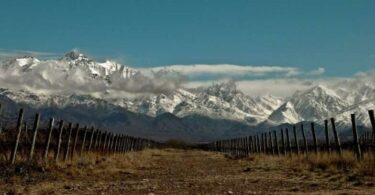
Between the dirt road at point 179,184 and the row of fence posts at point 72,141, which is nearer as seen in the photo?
the dirt road at point 179,184

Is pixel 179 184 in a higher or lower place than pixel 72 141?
lower

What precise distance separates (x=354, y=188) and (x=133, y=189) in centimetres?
678

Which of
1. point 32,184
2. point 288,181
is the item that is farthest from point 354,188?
point 32,184

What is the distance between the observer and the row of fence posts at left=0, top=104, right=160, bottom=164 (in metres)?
28.8

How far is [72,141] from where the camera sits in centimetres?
4841

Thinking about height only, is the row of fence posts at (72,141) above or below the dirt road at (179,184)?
above

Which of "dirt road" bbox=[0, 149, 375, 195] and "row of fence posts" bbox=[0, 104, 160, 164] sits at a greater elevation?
"row of fence posts" bbox=[0, 104, 160, 164]

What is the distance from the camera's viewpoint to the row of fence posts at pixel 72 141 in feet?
94.5

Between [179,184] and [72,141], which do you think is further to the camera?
[72,141]

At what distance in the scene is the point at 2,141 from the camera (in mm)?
30969

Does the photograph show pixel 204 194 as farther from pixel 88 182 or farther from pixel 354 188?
pixel 88 182

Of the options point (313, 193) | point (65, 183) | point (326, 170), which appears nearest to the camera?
point (313, 193)

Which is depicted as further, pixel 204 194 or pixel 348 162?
pixel 348 162

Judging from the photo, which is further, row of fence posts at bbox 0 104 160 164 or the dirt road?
row of fence posts at bbox 0 104 160 164
